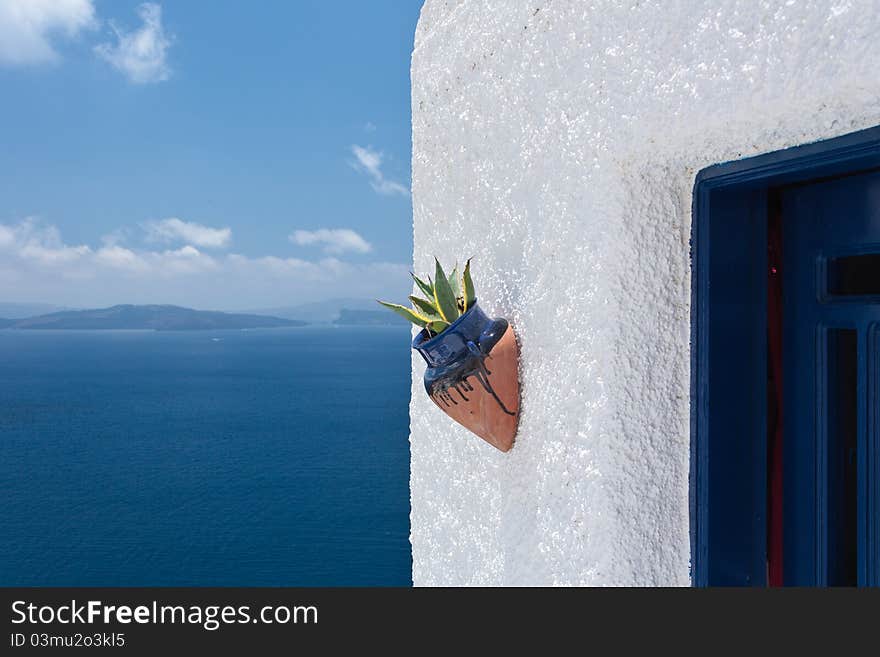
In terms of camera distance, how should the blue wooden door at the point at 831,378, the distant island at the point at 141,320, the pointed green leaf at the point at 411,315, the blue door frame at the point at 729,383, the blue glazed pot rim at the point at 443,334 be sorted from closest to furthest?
the blue wooden door at the point at 831,378 < the blue door frame at the point at 729,383 < the blue glazed pot rim at the point at 443,334 < the pointed green leaf at the point at 411,315 < the distant island at the point at 141,320

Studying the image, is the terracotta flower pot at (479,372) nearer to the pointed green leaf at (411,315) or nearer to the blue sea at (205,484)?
the pointed green leaf at (411,315)

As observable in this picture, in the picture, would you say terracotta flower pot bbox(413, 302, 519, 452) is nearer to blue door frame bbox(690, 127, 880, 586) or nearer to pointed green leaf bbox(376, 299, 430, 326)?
pointed green leaf bbox(376, 299, 430, 326)

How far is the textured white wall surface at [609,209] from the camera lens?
3.34 ft

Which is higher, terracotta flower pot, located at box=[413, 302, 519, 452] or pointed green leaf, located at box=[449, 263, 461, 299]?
pointed green leaf, located at box=[449, 263, 461, 299]

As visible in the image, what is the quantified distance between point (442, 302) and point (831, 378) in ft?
2.49

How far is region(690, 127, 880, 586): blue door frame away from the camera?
48.5 inches

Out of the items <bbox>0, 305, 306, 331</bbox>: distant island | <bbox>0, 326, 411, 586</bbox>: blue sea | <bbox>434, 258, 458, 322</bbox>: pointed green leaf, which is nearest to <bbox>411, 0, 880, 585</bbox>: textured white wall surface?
<bbox>434, 258, 458, 322</bbox>: pointed green leaf

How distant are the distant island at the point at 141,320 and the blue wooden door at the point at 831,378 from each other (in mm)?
177869

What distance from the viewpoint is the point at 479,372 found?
5.06 ft

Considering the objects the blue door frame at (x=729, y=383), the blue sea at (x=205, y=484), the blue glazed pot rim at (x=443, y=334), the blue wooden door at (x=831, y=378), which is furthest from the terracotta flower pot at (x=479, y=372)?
the blue sea at (x=205, y=484)

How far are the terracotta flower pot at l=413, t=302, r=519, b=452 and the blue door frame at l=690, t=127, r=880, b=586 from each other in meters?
0.42

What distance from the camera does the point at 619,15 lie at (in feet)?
4.16

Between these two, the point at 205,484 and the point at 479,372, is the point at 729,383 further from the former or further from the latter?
the point at 205,484

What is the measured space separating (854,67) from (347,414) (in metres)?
53.9
